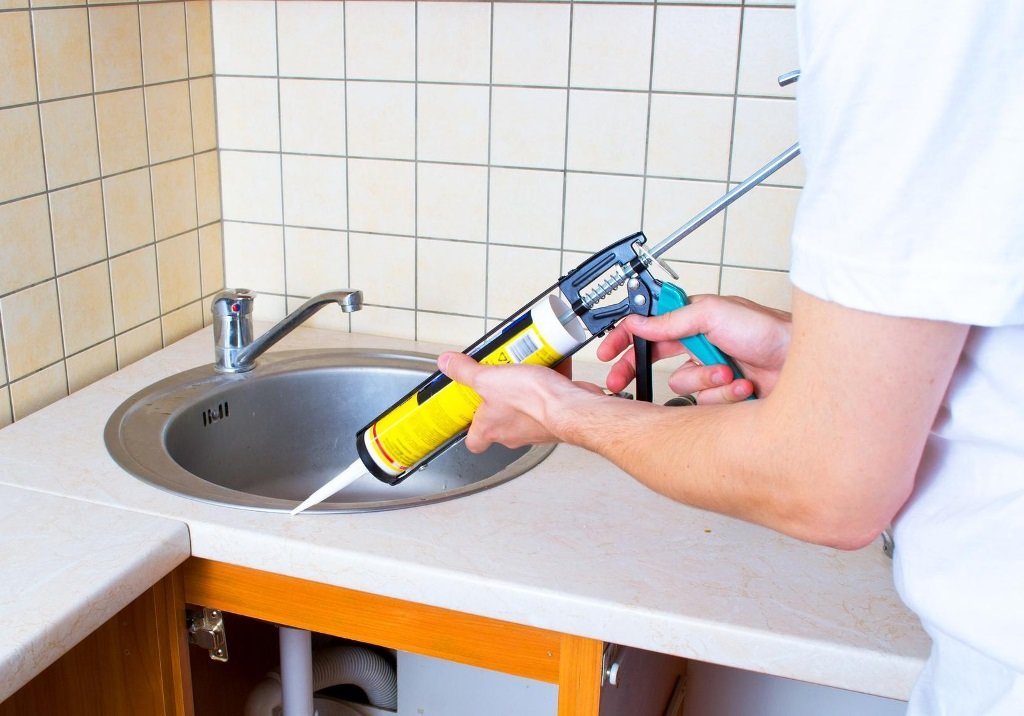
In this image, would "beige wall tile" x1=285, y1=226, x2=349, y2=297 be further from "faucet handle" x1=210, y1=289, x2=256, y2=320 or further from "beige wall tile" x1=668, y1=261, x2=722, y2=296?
"beige wall tile" x1=668, y1=261, x2=722, y2=296

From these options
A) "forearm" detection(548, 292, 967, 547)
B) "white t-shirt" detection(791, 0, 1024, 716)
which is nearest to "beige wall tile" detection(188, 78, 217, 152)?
"forearm" detection(548, 292, 967, 547)

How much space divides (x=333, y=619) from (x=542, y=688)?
305mm

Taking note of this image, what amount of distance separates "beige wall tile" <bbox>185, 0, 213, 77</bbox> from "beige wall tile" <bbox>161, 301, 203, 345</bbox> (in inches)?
13.7

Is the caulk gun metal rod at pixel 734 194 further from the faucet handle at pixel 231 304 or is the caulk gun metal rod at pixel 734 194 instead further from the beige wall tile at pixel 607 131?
the faucet handle at pixel 231 304

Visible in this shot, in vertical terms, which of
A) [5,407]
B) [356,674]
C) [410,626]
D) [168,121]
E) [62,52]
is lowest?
[356,674]

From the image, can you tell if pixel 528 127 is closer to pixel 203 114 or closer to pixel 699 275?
pixel 699 275

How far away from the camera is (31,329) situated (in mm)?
1298

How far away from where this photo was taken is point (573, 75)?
1436 millimetres

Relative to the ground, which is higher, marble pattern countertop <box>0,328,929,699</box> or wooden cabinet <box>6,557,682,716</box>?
marble pattern countertop <box>0,328,929,699</box>

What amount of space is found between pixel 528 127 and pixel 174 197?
0.53m

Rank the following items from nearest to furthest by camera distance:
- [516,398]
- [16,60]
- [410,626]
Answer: [516,398] → [410,626] → [16,60]

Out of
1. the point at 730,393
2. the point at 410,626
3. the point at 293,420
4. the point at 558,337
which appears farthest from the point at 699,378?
the point at 293,420

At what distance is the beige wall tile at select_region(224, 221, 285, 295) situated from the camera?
1653 millimetres

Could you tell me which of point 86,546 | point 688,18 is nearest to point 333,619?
Result: point 86,546
